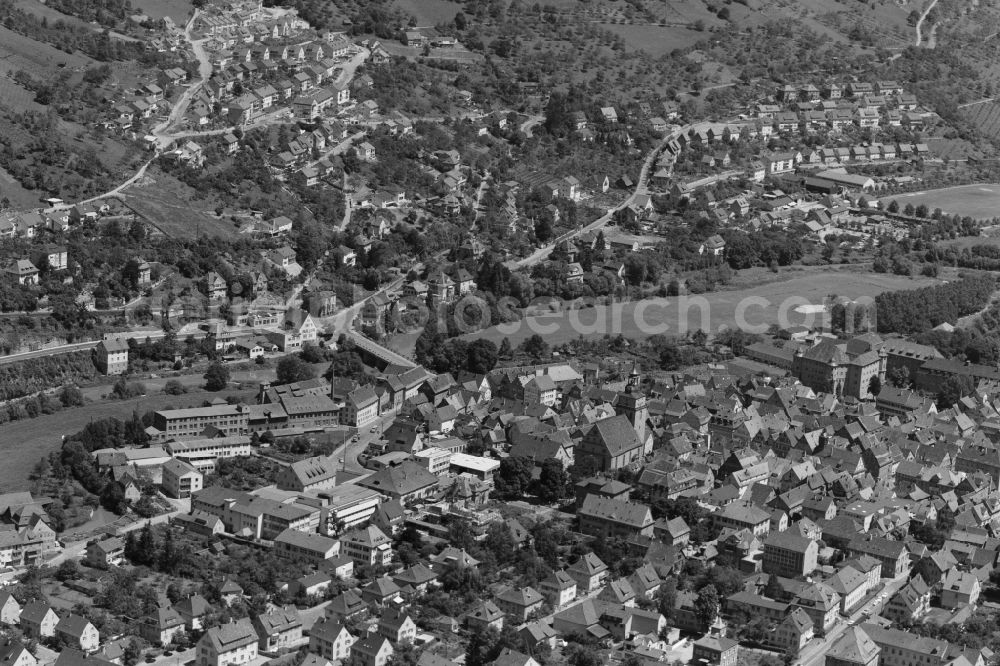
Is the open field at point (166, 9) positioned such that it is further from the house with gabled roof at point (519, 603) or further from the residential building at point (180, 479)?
the house with gabled roof at point (519, 603)

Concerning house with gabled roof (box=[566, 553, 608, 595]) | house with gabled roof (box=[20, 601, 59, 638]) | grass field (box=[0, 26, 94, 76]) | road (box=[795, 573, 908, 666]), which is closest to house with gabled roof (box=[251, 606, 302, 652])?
house with gabled roof (box=[20, 601, 59, 638])

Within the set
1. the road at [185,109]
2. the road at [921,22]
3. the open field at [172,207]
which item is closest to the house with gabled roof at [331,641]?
the open field at [172,207]

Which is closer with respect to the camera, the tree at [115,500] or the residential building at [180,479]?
the tree at [115,500]

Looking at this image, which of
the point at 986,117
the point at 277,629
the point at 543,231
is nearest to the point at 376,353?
the point at 543,231

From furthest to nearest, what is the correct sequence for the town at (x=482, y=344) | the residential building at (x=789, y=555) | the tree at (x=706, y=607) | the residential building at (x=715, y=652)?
the residential building at (x=789, y=555)
the town at (x=482, y=344)
the tree at (x=706, y=607)
the residential building at (x=715, y=652)

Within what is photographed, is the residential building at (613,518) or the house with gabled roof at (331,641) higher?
the house with gabled roof at (331,641)

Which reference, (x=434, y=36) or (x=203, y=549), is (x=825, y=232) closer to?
(x=434, y=36)
